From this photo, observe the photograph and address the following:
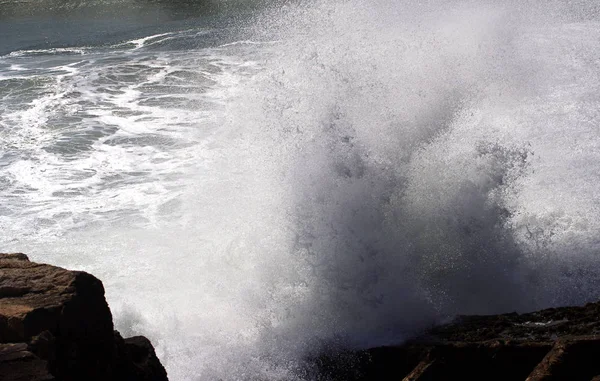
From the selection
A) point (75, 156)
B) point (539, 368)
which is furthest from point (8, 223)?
point (539, 368)

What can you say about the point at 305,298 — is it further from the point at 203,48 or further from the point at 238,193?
the point at 203,48

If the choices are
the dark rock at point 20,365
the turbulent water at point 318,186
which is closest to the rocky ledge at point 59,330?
the dark rock at point 20,365

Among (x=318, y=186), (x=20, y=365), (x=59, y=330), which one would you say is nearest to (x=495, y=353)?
(x=59, y=330)

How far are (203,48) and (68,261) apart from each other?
13760 millimetres

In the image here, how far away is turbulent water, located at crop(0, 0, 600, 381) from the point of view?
9625 mm

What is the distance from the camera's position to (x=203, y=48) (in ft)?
79.7

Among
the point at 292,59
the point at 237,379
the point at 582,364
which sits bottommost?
the point at 237,379

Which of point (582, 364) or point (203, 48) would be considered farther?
point (203, 48)

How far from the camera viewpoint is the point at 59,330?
6.07 metres

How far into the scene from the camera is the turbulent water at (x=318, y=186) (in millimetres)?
9625

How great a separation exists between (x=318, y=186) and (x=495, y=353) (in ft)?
14.6

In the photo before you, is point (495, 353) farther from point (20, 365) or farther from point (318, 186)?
point (318, 186)

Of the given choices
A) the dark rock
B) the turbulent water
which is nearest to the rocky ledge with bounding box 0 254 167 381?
A: the dark rock

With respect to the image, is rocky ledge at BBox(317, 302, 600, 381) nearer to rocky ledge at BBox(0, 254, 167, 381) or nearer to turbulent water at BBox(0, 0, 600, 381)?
turbulent water at BBox(0, 0, 600, 381)
